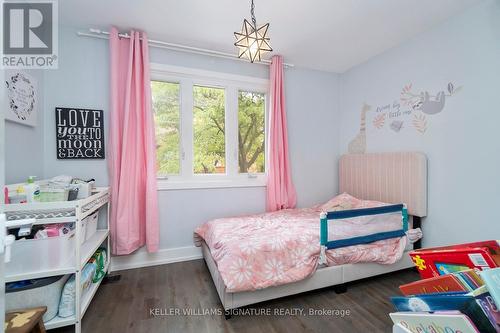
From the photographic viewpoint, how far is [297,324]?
155 centimetres

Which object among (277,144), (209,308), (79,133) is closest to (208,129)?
(277,144)

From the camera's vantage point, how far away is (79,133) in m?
2.25

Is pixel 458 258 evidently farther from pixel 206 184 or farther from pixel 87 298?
pixel 206 184

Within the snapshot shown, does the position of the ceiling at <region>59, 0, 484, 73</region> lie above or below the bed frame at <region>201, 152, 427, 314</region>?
above

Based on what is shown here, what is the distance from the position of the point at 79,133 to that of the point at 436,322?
9.41 feet

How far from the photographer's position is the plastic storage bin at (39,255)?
129 centimetres

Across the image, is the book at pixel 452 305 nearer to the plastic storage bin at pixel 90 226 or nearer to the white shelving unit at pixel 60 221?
the white shelving unit at pixel 60 221

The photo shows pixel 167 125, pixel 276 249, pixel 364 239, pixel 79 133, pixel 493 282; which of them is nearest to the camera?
pixel 493 282

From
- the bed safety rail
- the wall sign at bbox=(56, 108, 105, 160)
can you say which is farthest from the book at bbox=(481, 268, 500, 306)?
the wall sign at bbox=(56, 108, 105, 160)

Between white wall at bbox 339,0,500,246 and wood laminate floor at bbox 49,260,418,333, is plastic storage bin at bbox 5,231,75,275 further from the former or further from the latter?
white wall at bbox 339,0,500,246

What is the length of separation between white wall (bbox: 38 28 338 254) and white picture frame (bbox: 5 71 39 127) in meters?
0.23

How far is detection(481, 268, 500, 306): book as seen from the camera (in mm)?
465

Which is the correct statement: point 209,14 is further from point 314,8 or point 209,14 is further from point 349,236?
point 349,236

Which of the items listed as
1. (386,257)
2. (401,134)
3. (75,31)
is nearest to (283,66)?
(401,134)
